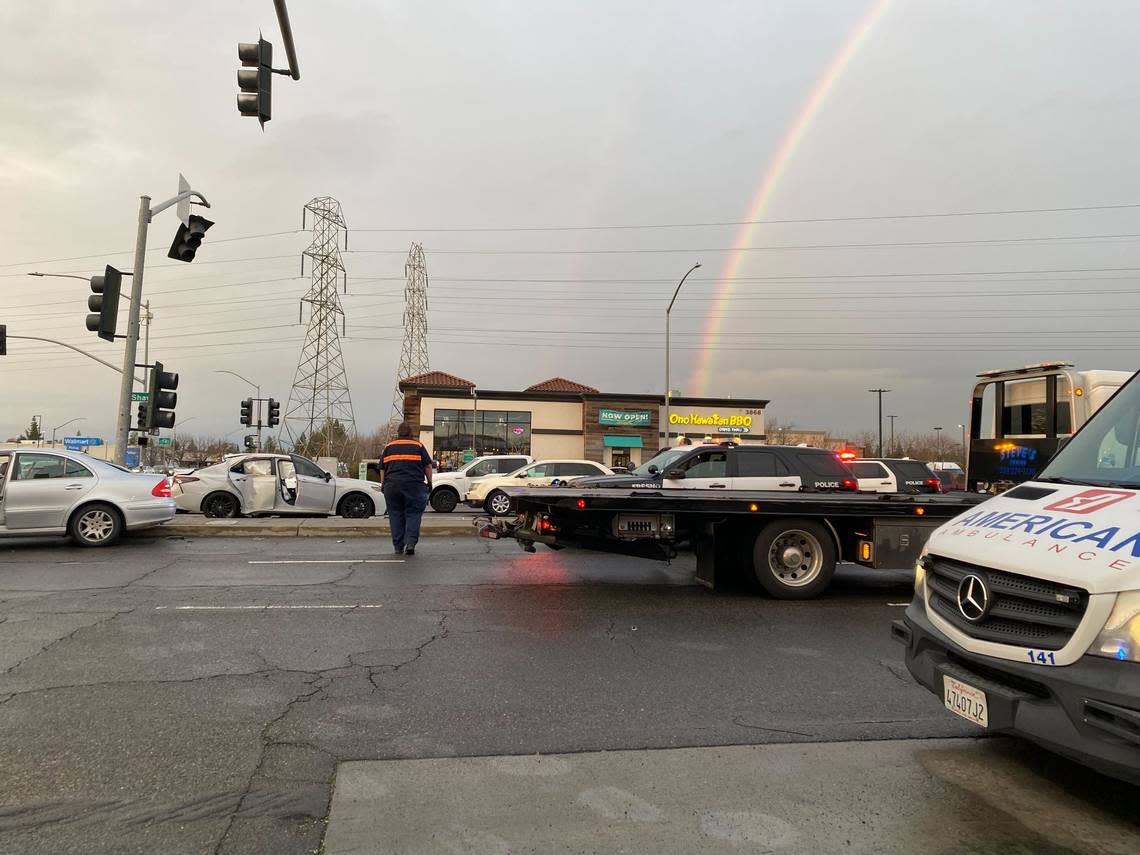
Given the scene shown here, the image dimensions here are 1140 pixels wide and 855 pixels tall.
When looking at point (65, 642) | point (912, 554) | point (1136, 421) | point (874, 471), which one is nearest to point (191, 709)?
point (65, 642)

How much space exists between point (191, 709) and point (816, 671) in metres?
3.99

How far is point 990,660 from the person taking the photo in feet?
10.4

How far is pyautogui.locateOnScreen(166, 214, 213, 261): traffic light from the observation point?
1293cm

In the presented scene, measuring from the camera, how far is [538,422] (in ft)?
167

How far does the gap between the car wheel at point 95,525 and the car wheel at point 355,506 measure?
16.4ft

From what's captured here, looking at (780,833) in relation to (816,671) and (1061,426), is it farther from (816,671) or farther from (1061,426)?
(1061,426)

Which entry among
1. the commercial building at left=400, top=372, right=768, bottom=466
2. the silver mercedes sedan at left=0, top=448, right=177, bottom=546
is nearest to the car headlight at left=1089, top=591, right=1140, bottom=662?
the silver mercedes sedan at left=0, top=448, right=177, bottom=546

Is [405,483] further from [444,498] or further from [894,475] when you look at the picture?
[894,475]

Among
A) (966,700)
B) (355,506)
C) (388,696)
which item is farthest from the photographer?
(355,506)

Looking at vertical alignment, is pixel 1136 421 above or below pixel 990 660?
above

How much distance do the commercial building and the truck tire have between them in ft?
135

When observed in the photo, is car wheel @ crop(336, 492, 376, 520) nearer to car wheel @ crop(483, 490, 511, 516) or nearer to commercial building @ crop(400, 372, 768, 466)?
car wheel @ crop(483, 490, 511, 516)

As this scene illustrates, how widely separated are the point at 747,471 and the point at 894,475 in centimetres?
798

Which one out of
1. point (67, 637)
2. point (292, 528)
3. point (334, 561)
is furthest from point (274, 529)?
point (67, 637)
